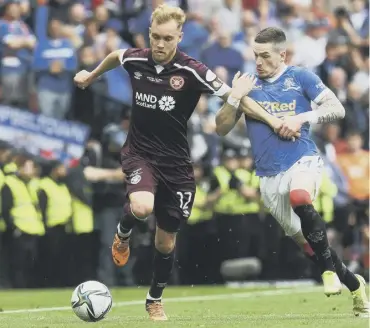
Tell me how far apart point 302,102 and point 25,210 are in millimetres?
7071

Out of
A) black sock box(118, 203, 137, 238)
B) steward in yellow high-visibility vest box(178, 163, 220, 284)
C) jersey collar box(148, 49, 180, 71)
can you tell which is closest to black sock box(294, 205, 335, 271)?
black sock box(118, 203, 137, 238)

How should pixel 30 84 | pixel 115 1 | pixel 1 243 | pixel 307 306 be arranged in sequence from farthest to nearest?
pixel 115 1
pixel 30 84
pixel 1 243
pixel 307 306

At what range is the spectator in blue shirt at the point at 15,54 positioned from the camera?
17.3 meters

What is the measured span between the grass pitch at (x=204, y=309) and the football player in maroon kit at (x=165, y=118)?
2.56 feet

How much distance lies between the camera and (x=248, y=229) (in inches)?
706

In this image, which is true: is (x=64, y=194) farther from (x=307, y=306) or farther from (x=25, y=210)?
(x=307, y=306)

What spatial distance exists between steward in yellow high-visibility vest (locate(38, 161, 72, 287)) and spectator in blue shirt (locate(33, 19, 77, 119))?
1288 millimetres

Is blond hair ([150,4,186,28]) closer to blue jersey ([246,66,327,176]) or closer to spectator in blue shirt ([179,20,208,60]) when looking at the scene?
blue jersey ([246,66,327,176])

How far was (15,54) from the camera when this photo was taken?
1764 centimetres

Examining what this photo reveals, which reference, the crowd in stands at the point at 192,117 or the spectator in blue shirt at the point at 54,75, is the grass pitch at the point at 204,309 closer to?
the crowd in stands at the point at 192,117

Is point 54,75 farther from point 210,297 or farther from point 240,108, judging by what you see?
point 240,108

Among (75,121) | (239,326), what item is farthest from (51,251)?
(239,326)

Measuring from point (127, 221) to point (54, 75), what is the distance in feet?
26.3

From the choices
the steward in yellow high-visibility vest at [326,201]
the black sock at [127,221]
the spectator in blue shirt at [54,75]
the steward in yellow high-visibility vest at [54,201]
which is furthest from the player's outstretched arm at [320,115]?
the steward in yellow high-visibility vest at [326,201]
